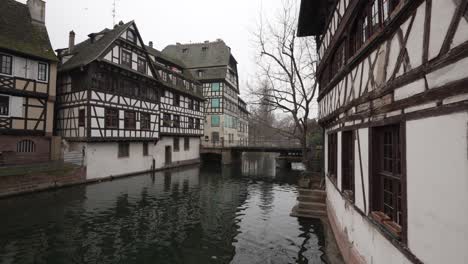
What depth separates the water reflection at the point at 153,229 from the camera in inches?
289

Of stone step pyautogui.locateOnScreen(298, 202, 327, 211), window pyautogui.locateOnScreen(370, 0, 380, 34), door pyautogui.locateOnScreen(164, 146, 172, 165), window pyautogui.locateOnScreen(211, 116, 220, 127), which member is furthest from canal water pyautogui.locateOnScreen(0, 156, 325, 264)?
window pyautogui.locateOnScreen(211, 116, 220, 127)

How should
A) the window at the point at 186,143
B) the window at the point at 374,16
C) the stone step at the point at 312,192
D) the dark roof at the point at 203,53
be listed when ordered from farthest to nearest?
the dark roof at the point at 203,53 → the window at the point at 186,143 → the stone step at the point at 312,192 → the window at the point at 374,16

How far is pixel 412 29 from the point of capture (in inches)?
131

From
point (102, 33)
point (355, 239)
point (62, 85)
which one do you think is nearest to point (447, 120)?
point (355, 239)

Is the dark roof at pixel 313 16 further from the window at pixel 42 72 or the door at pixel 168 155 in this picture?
the door at pixel 168 155

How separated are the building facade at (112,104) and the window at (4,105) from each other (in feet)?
13.1

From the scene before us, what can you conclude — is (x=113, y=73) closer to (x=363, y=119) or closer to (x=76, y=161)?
(x=76, y=161)

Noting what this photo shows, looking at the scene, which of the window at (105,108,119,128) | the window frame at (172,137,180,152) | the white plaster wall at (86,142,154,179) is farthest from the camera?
the window frame at (172,137,180,152)

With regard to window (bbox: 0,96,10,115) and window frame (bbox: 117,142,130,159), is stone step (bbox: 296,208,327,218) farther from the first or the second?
window (bbox: 0,96,10,115)

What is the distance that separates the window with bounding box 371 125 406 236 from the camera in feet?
13.0

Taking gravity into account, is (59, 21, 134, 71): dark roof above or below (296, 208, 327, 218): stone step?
above

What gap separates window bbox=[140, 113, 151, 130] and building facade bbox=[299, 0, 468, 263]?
67.4 ft

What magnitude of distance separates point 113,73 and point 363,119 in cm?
2005

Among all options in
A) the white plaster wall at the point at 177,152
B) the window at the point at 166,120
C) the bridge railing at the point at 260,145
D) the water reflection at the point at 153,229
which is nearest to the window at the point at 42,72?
the water reflection at the point at 153,229
